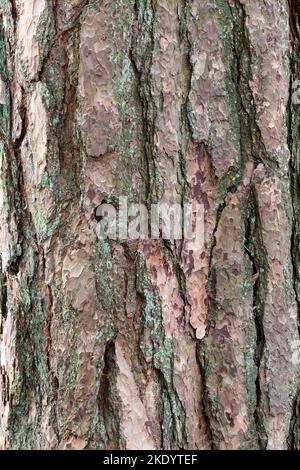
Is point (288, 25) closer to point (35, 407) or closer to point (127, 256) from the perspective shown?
point (127, 256)

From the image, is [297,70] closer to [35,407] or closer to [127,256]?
[127,256]

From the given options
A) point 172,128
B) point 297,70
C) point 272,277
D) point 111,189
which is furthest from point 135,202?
point 297,70

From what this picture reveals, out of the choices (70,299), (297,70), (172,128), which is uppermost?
(297,70)

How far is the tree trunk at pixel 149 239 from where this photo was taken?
3.67 ft

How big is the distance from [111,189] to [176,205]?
13 centimetres

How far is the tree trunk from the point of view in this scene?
3.67 ft

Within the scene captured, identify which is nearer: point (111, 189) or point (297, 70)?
point (111, 189)

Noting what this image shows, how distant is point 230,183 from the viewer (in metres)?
1.17

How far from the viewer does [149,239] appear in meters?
1.13

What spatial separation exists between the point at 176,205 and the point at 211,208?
70 mm

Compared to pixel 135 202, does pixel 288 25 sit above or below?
above

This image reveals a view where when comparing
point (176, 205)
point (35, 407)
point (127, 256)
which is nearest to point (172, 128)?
point (176, 205)
